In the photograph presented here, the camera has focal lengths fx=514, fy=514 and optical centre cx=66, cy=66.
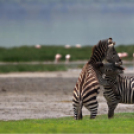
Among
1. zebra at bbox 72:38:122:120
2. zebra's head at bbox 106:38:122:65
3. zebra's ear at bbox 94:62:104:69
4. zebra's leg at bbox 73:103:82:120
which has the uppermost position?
zebra's head at bbox 106:38:122:65

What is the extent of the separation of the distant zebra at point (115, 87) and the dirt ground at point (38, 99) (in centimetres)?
231

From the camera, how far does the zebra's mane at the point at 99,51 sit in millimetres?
9672

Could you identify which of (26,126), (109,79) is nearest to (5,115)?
(109,79)

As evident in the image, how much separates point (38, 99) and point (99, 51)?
624cm

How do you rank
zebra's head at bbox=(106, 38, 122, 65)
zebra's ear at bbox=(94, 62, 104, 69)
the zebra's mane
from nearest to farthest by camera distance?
zebra's ear at bbox=(94, 62, 104, 69), the zebra's mane, zebra's head at bbox=(106, 38, 122, 65)

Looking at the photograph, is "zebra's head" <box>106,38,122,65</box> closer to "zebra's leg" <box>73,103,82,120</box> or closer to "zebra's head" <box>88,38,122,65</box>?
"zebra's head" <box>88,38,122,65</box>

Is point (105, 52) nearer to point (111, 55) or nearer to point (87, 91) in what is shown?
point (111, 55)

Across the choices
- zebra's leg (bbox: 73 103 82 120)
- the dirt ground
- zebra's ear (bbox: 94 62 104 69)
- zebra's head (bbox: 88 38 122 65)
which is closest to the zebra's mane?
zebra's head (bbox: 88 38 122 65)

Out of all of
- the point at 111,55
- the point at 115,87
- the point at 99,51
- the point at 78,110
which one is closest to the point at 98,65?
the point at 99,51

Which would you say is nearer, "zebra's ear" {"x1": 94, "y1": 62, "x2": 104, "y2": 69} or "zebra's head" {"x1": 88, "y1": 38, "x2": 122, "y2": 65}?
"zebra's ear" {"x1": 94, "y1": 62, "x2": 104, "y2": 69}

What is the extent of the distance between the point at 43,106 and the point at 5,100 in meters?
1.98

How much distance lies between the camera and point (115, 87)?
9.91m

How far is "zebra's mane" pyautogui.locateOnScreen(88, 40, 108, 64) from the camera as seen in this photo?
9.67 meters

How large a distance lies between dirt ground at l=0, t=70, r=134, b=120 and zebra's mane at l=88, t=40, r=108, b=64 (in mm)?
2599
